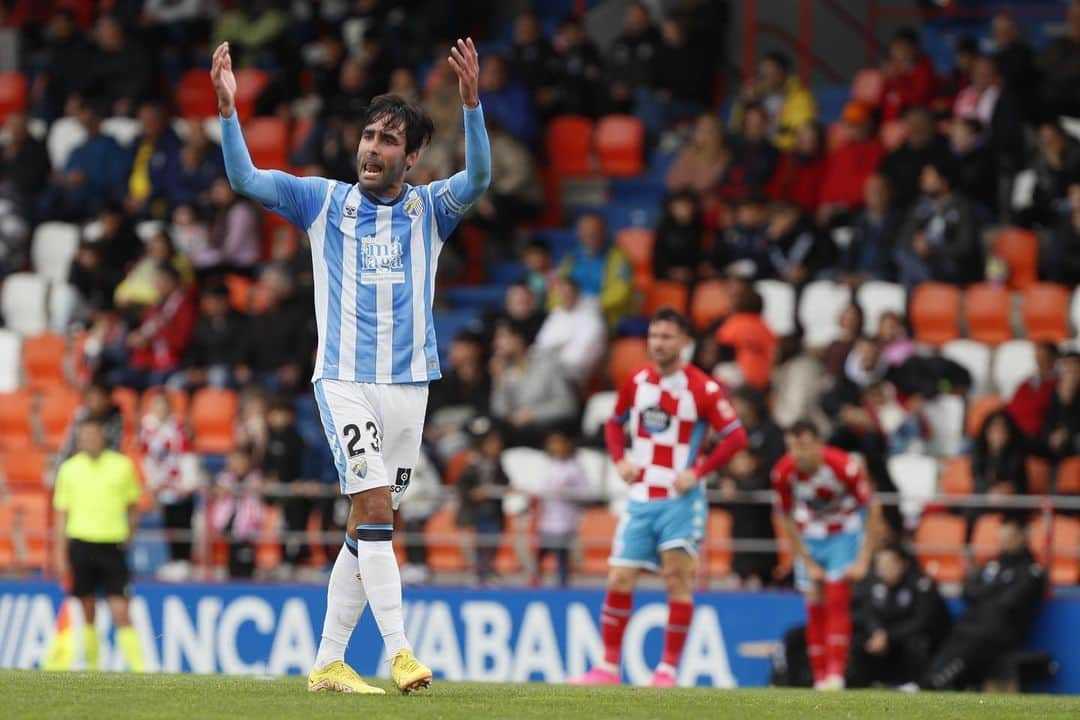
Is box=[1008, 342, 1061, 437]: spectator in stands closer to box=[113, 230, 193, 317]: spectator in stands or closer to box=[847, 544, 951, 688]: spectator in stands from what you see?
box=[847, 544, 951, 688]: spectator in stands

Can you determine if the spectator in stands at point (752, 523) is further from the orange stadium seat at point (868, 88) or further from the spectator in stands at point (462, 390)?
the orange stadium seat at point (868, 88)

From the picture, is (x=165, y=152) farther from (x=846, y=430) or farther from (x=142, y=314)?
(x=846, y=430)

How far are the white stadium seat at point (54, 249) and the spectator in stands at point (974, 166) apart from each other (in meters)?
9.81

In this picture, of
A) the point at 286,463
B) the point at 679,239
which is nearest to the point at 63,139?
the point at 286,463

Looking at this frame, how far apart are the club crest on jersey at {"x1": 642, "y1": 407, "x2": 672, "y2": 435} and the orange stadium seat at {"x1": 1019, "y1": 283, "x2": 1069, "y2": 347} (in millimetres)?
6176

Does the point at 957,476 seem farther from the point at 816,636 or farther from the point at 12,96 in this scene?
the point at 12,96

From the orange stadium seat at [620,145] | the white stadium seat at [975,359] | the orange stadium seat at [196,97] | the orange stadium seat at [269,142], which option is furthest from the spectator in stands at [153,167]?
the white stadium seat at [975,359]

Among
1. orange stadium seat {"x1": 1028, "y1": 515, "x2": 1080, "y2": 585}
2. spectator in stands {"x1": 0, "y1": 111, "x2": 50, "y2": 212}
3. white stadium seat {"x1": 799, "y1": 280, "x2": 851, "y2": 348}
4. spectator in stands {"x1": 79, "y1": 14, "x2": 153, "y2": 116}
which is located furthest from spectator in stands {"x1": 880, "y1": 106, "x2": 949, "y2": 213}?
spectator in stands {"x1": 0, "y1": 111, "x2": 50, "y2": 212}

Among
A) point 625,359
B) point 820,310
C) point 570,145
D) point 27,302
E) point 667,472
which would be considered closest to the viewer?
point 667,472

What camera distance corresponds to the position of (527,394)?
18.4 m

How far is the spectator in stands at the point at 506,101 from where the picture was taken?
21219 millimetres

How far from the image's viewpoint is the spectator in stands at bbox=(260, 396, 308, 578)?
58.5ft

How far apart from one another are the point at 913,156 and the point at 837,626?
19.9 ft

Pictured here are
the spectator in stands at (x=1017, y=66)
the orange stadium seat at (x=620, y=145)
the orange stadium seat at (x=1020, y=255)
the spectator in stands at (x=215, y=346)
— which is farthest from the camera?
the orange stadium seat at (x=620, y=145)
